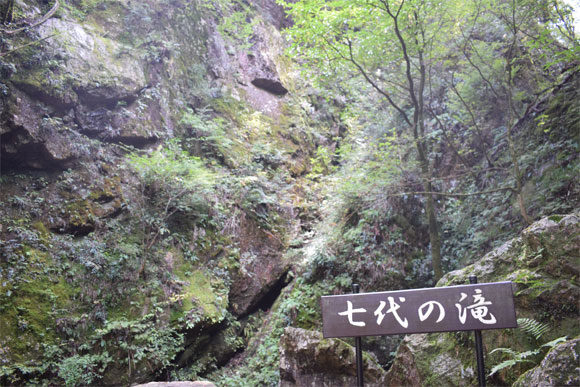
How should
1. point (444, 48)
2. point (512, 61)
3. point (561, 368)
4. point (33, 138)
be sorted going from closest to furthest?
point (561, 368) → point (512, 61) → point (33, 138) → point (444, 48)

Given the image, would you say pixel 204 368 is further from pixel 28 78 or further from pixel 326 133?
pixel 326 133

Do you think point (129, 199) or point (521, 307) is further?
point (129, 199)

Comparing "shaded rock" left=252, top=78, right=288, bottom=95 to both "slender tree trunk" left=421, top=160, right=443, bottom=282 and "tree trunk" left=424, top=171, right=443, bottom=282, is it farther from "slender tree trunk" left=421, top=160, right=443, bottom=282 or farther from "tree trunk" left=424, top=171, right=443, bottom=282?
"tree trunk" left=424, top=171, right=443, bottom=282

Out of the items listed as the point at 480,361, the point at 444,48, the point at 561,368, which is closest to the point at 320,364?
the point at 480,361

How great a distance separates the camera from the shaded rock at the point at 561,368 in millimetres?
1959

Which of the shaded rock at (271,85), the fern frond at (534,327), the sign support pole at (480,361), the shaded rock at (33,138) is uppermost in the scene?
the shaded rock at (271,85)

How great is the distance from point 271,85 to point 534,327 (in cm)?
1042

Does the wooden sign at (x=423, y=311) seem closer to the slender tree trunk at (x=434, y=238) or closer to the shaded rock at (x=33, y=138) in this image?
the slender tree trunk at (x=434, y=238)

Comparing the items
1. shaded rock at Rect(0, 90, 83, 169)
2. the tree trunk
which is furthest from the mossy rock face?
shaded rock at Rect(0, 90, 83, 169)

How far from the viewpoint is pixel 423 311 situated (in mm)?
2869

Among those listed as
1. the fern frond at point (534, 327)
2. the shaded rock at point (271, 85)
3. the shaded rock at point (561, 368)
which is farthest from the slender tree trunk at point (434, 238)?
the shaded rock at point (271, 85)

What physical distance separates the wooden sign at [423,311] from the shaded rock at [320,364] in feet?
8.02

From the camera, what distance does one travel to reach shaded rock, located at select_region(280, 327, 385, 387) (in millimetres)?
5125

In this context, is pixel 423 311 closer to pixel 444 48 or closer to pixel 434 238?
pixel 434 238
